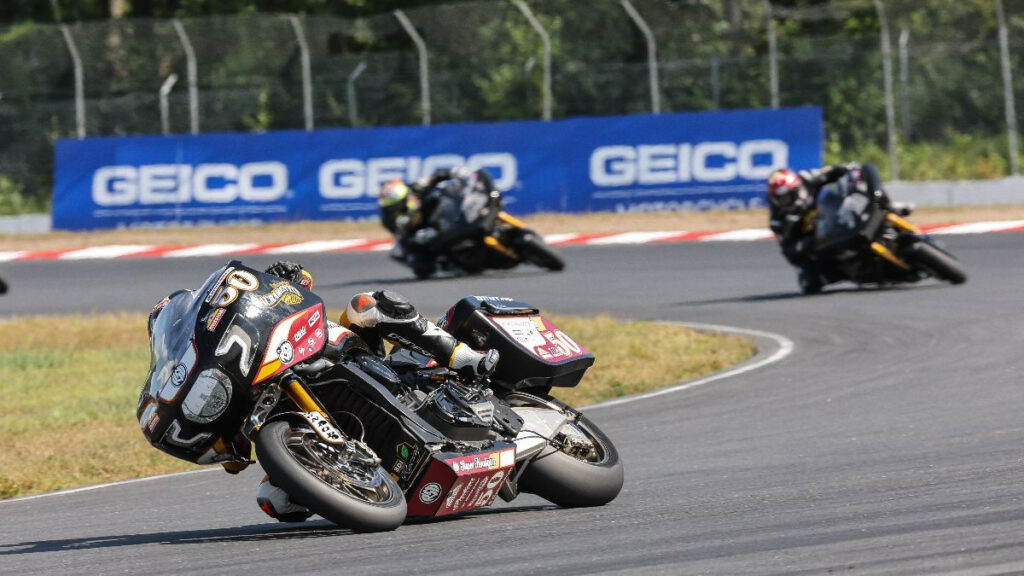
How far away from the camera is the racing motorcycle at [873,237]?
16312mm

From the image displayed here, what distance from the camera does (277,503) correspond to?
260 inches

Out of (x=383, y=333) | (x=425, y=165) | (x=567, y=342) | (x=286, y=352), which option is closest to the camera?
(x=286, y=352)

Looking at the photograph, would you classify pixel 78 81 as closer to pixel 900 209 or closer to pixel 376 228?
pixel 376 228

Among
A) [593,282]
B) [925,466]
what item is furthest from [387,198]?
[925,466]

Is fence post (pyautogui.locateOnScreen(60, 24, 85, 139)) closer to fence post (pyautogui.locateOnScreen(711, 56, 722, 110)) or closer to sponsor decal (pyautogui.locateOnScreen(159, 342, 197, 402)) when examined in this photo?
fence post (pyautogui.locateOnScreen(711, 56, 722, 110))

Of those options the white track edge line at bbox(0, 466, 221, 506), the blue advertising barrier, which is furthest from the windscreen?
the blue advertising barrier

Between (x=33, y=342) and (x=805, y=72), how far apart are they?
13155mm

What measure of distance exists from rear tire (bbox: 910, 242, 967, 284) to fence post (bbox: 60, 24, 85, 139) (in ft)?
52.7

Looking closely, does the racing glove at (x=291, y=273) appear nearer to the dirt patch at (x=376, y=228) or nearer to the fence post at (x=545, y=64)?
the dirt patch at (x=376, y=228)

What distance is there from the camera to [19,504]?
9.17 metres

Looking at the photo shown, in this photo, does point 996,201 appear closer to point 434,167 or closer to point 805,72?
point 805,72

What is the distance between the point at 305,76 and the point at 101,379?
13.2 m

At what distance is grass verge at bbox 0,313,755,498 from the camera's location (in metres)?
10.7

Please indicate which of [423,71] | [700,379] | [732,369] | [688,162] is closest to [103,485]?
[700,379]
